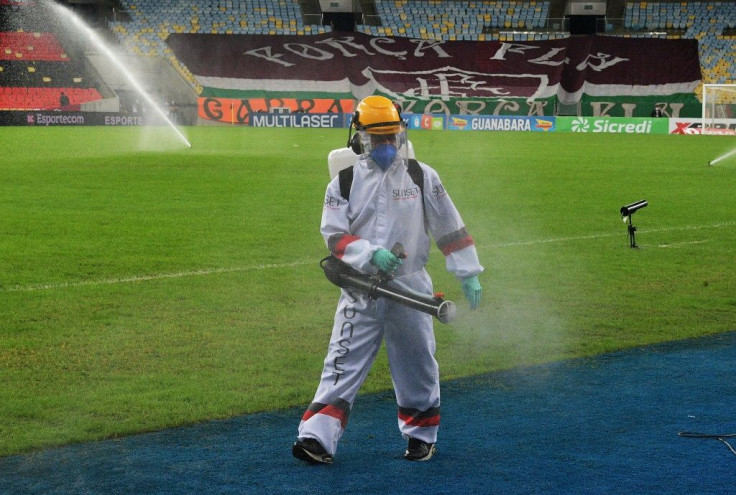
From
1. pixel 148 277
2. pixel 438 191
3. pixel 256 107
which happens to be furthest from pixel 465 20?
pixel 438 191

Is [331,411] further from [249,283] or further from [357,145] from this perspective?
[249,283]

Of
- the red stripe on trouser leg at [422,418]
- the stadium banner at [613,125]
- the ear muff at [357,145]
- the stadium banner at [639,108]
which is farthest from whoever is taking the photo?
the stadium banner at [639,108]

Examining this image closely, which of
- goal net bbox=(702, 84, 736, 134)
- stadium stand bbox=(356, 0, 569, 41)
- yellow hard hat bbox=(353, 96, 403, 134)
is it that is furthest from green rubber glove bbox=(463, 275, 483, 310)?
stadium stand bbox=(356, 0, 569, 41)

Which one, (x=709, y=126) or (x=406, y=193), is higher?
(x=406, y=193)

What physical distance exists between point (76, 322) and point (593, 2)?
56.0 metres

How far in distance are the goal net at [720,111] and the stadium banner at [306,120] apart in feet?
53.5

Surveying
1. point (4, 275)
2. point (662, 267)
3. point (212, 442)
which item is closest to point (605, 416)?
point (212, 442)

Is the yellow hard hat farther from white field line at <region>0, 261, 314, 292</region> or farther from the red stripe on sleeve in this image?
white field line at <region>0, 261, 314, 292</region>

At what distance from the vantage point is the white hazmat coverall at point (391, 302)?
5.19 metres

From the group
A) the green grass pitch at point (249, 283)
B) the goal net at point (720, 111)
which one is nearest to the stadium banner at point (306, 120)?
the goal net at point (720, 111)

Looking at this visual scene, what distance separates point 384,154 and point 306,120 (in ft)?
150

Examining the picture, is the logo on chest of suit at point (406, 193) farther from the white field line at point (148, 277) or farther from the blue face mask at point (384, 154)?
the white field line at point (148, 277)

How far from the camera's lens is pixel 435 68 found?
57.5 metres

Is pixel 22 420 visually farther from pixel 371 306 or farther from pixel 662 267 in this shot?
pixel 662 267
